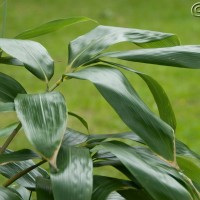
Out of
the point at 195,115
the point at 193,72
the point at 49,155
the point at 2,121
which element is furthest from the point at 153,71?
the point at 49,155

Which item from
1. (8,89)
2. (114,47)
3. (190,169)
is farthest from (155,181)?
(114,47)

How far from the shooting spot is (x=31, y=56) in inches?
42.9

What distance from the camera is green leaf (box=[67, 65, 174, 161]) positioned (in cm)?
91

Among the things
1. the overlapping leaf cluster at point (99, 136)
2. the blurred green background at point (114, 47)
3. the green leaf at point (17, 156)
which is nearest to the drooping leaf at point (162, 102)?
the overlapping leaf cluster at point (99, 136)

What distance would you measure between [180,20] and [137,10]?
86 centimetres

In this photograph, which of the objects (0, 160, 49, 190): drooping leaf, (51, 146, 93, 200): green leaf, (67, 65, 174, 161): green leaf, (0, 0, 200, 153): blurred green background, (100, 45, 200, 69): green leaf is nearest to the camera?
(51, 146, 93, 200): green leaf

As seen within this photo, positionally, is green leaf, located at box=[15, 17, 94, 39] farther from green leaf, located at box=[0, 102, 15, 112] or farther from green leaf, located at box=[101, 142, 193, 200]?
green leaf, located at box=[101, 142, 193, 200]

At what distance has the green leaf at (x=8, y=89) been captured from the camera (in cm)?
105

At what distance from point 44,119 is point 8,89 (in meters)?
0.21

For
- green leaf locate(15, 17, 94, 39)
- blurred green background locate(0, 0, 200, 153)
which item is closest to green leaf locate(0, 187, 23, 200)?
green leaf locate(15, 17, 94, 39)

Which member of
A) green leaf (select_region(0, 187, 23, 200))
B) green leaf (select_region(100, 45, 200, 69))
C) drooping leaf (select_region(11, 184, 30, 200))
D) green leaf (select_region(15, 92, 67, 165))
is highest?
green leaf (select_region(100, 45, 200, 69))

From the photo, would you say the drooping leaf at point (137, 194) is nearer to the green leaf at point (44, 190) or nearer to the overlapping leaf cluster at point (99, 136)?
the overlapping leaf cluster at point (99, 136)

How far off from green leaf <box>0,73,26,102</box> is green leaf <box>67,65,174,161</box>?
6.2 inches

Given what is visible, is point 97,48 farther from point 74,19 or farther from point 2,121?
point 2,121
